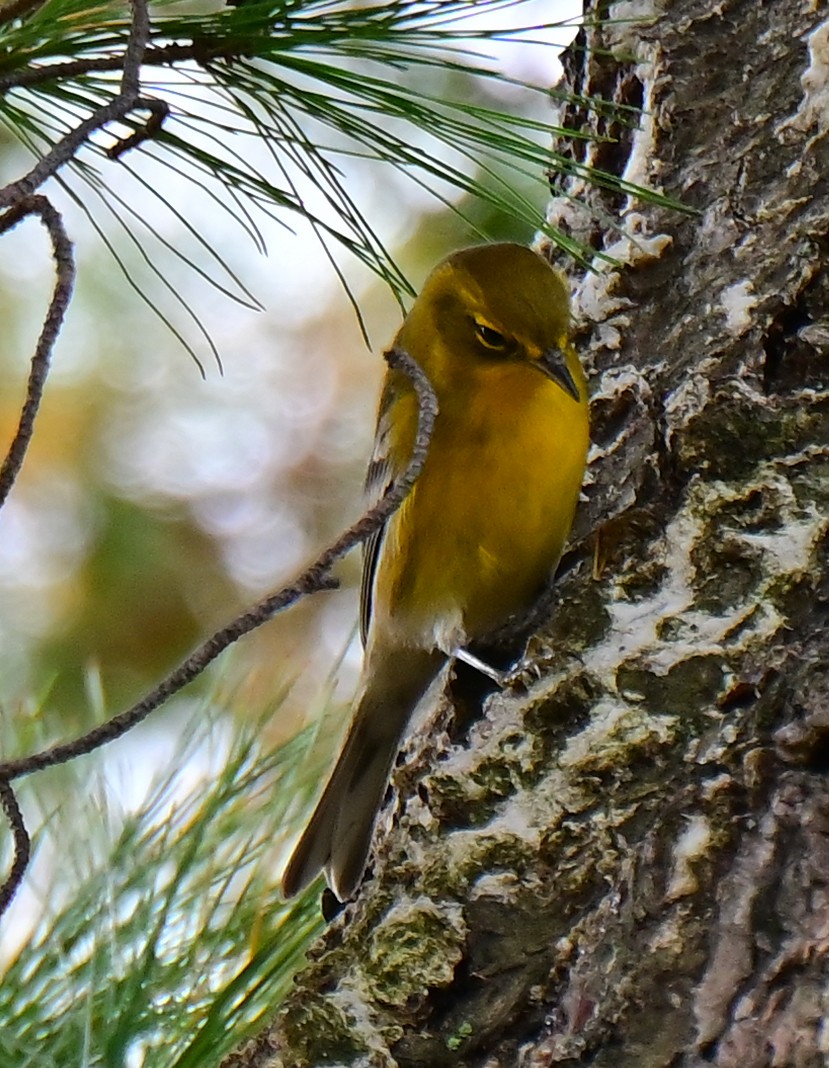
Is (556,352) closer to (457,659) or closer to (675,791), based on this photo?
(457,659)

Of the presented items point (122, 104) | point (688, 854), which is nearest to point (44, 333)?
point (122, 104)

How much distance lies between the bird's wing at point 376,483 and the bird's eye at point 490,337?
12.1 inches

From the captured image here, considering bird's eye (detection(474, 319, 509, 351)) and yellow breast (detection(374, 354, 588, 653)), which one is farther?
bird's eye (detection(474, 319, 509, 351))

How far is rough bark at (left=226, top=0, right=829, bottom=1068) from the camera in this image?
1388 millimetres

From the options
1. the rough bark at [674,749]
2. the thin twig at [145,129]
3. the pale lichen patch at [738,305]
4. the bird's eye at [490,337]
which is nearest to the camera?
the rough bark at [674,749]

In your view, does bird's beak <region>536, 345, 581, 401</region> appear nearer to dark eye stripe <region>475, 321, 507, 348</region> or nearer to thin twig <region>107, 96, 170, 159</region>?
dark eye stripe <region>475, 321, 507, 348</region>

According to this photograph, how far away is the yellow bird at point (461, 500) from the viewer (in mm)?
2234

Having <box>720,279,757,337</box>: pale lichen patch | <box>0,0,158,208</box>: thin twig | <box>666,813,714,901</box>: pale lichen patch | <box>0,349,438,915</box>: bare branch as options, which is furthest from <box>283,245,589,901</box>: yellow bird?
<box>0,0,158,208</box>: thin twig

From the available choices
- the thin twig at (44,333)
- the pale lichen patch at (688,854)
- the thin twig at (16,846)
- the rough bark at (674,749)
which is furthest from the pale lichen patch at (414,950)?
the thin twig at (44,333)

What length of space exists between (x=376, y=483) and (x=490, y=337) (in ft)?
1.42

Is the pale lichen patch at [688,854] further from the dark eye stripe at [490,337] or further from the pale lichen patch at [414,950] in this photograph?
the dark eye stripe at [490,337]

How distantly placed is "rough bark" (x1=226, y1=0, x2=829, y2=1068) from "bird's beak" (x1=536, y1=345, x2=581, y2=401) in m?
0.08

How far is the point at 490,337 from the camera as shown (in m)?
2.45

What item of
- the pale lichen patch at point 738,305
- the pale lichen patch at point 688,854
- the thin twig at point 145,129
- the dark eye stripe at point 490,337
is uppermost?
the dark eye stripe at point 490,337
